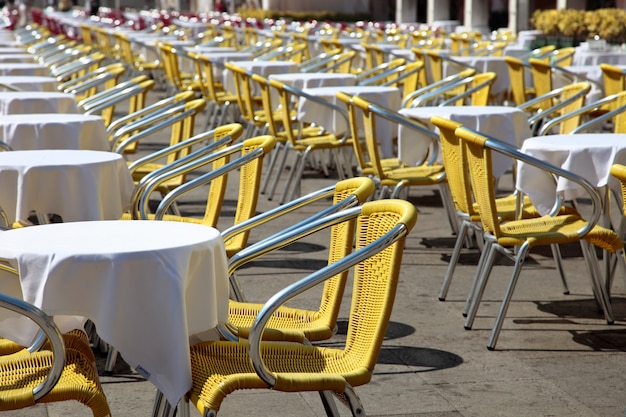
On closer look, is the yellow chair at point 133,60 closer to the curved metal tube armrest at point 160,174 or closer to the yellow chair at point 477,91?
the yellow chair at point 477,91

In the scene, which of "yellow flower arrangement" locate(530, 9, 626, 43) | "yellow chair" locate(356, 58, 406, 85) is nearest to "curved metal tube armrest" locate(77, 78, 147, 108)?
"yellow chair" locate(356, 58, 406, 85)

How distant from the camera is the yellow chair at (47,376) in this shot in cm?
288

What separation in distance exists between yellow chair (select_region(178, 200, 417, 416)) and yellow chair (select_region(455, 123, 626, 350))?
1.39 meters

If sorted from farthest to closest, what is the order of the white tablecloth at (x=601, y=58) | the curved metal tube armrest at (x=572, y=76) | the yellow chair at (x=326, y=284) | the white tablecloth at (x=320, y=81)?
the white tablecloth at (x=601, y=58) → the curved metal tube armrest at (x=572, y=76) → the white tablecloth at (x=320, y=81) → the yellow chair at (x=326, y=284)

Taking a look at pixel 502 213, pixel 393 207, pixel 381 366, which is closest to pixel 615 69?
pixel 502 213

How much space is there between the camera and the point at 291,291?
3.02 meters

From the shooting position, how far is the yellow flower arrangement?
15.0 meters

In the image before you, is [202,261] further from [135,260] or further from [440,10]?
[440,10]

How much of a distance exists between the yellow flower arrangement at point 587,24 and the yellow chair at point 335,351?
1218 centimetres

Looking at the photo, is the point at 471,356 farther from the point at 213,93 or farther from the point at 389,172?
the point at 213,93

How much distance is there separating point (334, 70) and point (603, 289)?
748 centimetres

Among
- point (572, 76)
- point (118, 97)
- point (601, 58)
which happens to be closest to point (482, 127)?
point (118, 97)

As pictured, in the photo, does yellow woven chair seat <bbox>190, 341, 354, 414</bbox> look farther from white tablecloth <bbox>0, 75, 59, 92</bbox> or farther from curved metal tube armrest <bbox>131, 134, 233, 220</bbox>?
white tablecloth <bbox>0, 75, 59, 92</bbox>

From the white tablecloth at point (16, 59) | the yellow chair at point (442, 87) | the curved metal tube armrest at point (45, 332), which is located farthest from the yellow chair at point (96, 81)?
the curved metal tube armrest at point (45, 332)
